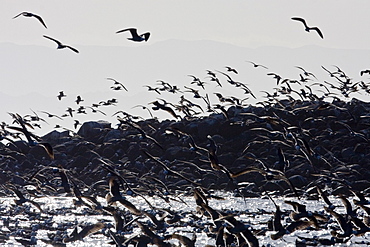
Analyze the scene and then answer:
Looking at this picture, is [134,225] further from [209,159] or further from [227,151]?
[227,151]

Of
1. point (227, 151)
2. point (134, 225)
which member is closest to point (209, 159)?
point (134, 225)

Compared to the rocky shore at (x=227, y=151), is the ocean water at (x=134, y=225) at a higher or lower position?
higher

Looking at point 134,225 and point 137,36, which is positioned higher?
point 137,36

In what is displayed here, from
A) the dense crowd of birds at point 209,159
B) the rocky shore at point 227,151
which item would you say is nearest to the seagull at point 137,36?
the dense crowd of birds at point 209,159

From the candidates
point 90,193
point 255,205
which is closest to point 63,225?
point 255,205

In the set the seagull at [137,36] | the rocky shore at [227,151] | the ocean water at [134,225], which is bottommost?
the rocky shore at [227,151]

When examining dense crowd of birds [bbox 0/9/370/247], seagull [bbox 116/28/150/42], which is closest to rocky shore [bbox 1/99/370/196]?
dense crowd of birds [bbox 0/9/370/247]

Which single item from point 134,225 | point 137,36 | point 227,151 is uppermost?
point 137,36

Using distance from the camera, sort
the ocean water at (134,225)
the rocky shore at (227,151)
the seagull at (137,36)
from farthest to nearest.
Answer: the rocky shore at (227,151) < the seagull at (137,36) < the ocean water at (134,225)

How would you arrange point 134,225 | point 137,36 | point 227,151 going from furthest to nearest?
point 227,151 < point 137,36 < point 134,225

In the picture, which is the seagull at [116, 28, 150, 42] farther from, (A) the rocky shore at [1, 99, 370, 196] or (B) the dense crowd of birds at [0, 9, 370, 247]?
(A) the rocky shore at [1, 99, 370, 196]

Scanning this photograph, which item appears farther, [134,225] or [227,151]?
[227,151]

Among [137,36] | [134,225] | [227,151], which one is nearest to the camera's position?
[134,225]

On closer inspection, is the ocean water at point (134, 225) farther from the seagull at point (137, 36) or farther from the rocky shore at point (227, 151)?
the seagull at point (137, 36)
